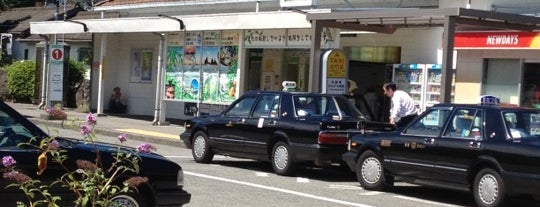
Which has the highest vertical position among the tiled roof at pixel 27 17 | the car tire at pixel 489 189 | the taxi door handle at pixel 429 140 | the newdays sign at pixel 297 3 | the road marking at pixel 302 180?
the tiled roof at pixel 27 17

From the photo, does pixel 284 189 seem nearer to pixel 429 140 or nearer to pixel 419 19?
pixel 429 140

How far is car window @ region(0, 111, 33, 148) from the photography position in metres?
6.98

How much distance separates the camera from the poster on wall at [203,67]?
850 inches

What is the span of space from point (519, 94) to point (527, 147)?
7217mm

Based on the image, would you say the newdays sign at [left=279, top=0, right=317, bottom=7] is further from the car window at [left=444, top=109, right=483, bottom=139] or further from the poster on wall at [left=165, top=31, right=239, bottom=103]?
the car window at [left=444, top=109, right=483, bottom=139]

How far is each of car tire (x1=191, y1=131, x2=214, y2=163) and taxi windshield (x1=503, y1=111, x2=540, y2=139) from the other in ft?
21.6

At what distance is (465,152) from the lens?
10820 mm

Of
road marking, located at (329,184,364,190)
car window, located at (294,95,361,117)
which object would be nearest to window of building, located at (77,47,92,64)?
car window, located at (294,95,361,117)

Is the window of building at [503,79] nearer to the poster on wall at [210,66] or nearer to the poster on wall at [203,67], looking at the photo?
the poster on wall at [203,67]

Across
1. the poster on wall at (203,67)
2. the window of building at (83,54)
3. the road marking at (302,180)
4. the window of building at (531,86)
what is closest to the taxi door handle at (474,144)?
the road marking at (302,180)

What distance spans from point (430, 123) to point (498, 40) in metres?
5.83

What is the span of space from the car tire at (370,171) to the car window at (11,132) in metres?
6.46

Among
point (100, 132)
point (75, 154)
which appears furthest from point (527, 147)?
point (100, 132)

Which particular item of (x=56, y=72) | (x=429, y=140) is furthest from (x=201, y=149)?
(x=56, y=72)
